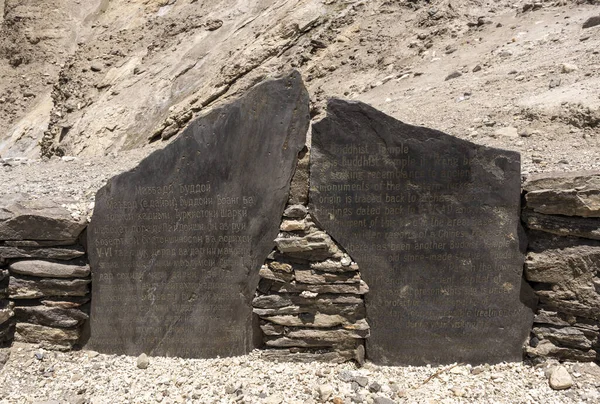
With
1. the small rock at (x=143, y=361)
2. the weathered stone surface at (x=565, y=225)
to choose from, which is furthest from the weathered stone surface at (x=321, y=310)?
the weathered stone surface at (x=565, y=225)

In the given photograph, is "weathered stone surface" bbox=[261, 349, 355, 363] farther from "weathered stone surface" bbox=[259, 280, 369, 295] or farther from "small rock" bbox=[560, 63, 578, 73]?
"small rock" bbox=[560, 63, 578, 73]

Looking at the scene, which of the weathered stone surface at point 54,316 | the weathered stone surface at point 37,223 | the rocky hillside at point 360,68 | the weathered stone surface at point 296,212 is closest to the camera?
the weathered stone surface at point 296,212

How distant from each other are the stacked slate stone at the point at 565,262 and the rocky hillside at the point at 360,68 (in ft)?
2.57

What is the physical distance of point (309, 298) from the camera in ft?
12.4

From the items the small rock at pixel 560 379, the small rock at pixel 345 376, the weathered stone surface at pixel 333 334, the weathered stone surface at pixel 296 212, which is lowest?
the small rock at pixel 345 376

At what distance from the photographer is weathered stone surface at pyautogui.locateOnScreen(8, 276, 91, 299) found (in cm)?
395

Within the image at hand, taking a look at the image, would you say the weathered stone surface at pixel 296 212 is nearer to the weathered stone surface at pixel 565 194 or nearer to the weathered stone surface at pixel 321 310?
the weathered stone surface at pixel 321 310

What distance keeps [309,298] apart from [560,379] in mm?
1750

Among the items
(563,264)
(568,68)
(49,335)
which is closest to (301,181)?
(563,264)

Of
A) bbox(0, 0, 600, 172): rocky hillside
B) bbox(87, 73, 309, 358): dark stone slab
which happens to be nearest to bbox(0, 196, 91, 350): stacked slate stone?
bbox(87, 73, 309, 358): dark stone slab

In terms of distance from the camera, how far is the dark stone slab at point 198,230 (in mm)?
3775

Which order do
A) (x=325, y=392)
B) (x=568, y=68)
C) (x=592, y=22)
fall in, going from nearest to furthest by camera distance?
1. (x=325, y=392)
2. (x=568, y=68)
3. (x=592, y=22)

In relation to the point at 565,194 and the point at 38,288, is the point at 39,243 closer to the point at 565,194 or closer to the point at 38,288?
the point at 38,288

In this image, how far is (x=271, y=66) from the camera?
898cm
